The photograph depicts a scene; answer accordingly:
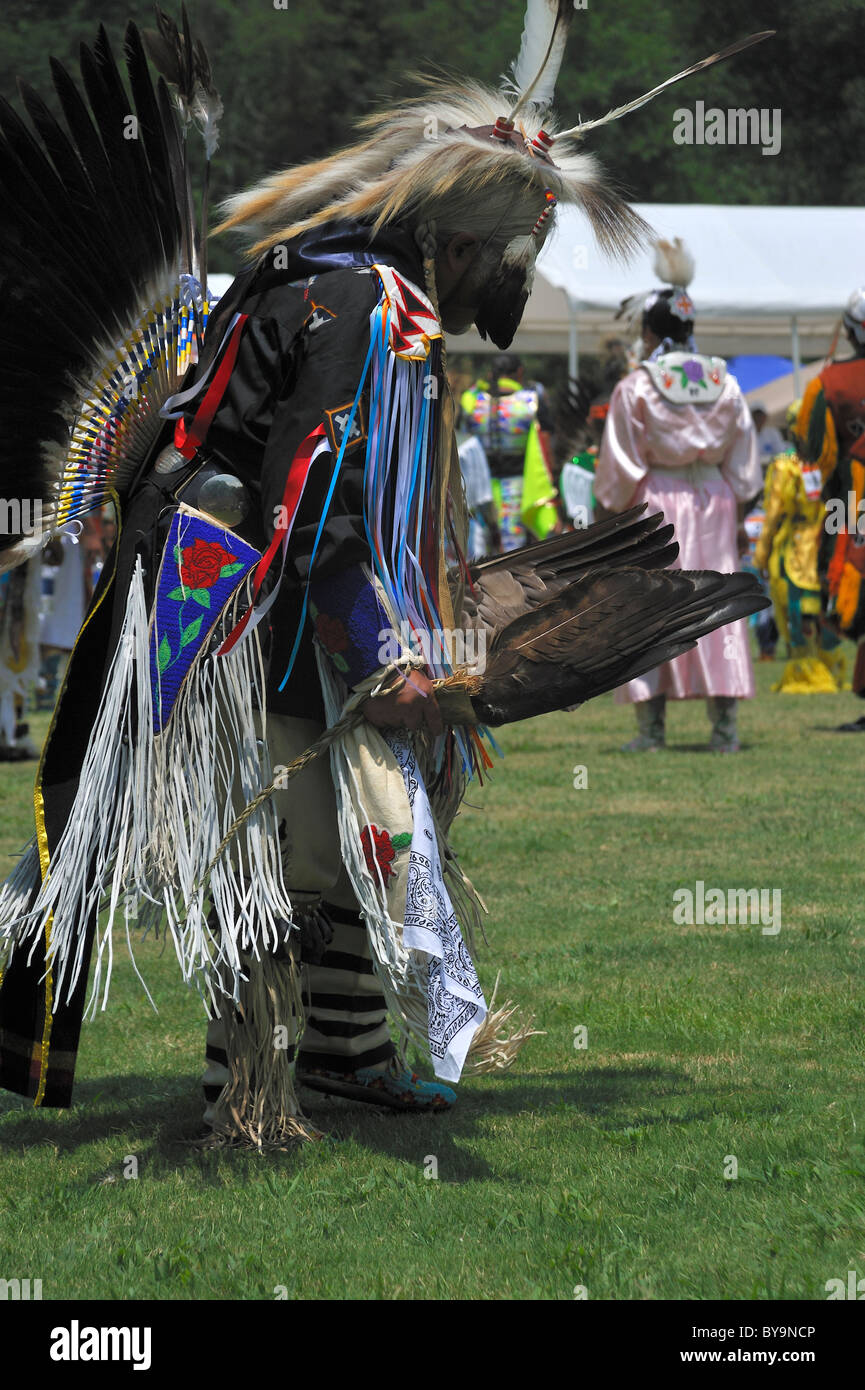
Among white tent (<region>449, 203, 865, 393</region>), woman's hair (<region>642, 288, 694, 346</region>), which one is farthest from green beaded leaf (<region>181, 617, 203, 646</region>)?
white tent (<region>449, 203, 865, 393</region>)

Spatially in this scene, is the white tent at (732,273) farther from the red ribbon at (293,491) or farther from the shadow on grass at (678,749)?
the red ribbon at (293,491)

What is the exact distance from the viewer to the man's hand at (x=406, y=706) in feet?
9.92

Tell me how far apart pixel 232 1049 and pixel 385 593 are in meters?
0.87

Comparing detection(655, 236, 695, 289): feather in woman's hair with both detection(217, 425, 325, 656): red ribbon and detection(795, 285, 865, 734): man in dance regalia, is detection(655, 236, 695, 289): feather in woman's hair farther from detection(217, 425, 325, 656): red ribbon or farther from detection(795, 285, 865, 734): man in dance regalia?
detection(217, 425, 325, 656): red ribbon

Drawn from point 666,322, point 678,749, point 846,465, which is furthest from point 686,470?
point 678,749

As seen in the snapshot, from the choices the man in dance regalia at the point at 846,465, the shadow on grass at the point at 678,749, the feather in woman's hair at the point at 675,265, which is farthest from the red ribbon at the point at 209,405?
the feather in woman's hair at the point at 675,265

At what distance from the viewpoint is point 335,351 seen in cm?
297

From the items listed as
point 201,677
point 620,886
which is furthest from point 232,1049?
point 620,886

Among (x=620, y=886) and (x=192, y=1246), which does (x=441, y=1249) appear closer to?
(x=192, y=1246)

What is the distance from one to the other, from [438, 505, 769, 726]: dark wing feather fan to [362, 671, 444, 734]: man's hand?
0.05 metres

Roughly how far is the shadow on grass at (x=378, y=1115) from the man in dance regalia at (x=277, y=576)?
0.40 feet

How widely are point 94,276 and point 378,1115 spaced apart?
167 cm

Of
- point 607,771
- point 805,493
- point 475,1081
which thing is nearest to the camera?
point 475,1081

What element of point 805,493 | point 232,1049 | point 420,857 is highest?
point 805,493
